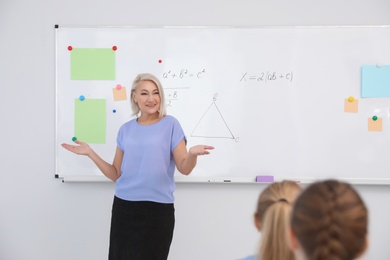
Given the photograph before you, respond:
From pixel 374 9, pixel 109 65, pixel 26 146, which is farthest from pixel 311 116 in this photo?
pixel 26 146

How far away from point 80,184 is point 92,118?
1.41ft

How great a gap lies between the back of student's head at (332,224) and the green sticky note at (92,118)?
1855 mm

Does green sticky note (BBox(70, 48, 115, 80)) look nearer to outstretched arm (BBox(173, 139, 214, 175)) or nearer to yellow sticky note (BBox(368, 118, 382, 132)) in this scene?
outstretched arm (BBox(173, 139, 214, 175))

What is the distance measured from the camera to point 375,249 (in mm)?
2488

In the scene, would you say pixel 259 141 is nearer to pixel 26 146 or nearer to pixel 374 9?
pixel 374 9

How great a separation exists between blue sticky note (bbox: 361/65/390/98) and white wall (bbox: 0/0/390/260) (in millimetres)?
297

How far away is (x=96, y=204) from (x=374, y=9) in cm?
211

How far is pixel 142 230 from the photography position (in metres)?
1.86

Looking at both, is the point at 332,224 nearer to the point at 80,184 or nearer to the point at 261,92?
the point at 261,92

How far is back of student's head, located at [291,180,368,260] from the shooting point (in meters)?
0.78

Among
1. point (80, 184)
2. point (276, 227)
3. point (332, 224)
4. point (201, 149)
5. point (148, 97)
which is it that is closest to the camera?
point (332, 224)

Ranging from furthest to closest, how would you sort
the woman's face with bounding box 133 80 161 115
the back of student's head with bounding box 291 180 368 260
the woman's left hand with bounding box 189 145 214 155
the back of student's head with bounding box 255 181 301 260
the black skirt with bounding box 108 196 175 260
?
the woman's face with bounding box 133 80 161 115 < the black skirt with bounding box 108 196 175 260 < the woman's left hand with bounding box 189 145 214 155 < the back of student's head with bounding box 255 181 301 260 < the back of student's head with bounding box 291 180 368 260

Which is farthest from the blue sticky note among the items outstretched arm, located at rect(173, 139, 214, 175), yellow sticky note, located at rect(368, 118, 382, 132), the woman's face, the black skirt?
the black skirt

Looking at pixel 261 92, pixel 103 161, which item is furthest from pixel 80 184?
pixel 261 92
